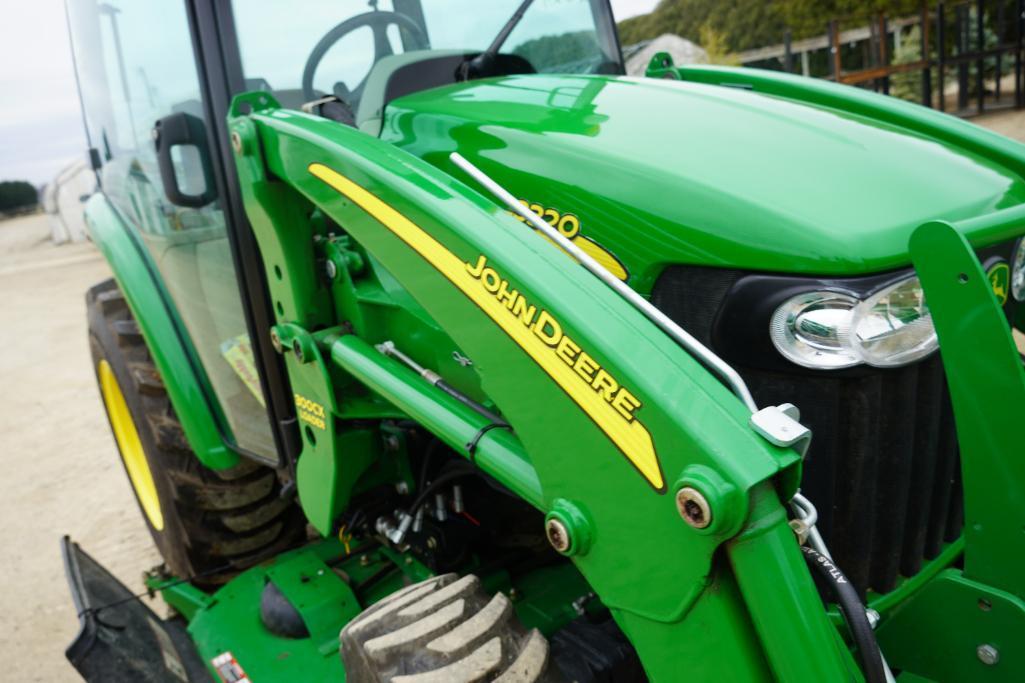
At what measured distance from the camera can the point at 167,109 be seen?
246cm

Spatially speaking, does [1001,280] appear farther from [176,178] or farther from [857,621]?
[176,178]

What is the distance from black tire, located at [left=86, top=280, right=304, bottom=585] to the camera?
2846mm

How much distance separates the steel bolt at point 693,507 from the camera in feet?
3.70

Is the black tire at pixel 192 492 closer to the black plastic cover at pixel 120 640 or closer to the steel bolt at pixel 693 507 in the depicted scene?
the black plastic cover at pixel 120 640

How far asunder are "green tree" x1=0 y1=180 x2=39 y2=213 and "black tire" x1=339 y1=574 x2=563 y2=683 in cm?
3390

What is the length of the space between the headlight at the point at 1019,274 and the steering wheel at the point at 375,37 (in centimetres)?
150

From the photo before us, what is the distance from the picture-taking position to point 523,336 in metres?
1.38

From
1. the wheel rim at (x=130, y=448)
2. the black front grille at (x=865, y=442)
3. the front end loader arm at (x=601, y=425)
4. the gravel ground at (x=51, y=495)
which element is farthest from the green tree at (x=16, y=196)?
the black front grille at (x=865, y=442)

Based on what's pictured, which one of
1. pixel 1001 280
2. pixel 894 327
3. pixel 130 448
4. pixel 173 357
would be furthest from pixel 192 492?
pixel 1001 280

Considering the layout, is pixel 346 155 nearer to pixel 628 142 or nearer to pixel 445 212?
pixel 445 212

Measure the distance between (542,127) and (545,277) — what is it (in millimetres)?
581

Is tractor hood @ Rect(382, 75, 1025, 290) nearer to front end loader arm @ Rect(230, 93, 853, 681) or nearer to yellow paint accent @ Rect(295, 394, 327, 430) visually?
front end loader arm @ Rect(230, 93, 853, 681)

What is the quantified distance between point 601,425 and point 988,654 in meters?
0.71

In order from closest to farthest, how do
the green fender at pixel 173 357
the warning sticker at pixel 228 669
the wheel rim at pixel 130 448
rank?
1. the warning sticker at pixel 228 669
2. the green fender at pixel 173 357
3. the wheel rim at pixel 130 448
